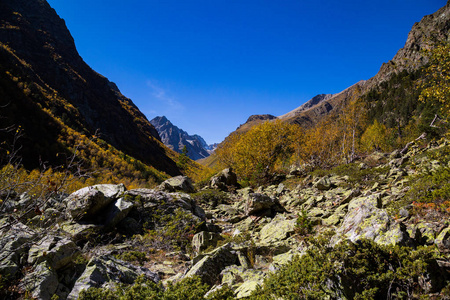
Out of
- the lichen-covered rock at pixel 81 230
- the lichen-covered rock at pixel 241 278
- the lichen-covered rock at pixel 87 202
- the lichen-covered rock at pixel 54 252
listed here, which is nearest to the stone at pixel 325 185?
the lichen-covered rock at pixel 241 278

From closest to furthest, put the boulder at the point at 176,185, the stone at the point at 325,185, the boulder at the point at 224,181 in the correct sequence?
the stone at the point at 325,185 < the boulder at the point at 176,185 < the boulder at the point at 224,181

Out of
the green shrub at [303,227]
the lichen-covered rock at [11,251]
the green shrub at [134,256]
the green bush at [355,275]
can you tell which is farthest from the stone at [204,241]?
the lichen-covered rock at [11,251]

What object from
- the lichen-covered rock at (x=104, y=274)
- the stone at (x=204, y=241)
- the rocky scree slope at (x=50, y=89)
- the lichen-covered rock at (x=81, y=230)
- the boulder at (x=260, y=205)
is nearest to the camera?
the lichen-covered rock at (x=104, y=274)

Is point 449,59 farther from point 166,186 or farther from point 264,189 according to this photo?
point 166,186

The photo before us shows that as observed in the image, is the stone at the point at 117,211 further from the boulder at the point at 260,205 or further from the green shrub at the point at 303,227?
the green shrub at the point at 303,227

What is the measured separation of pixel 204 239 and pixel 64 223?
5285mm

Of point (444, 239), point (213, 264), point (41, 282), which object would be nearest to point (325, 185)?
point (444, 239)

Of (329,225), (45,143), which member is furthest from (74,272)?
(45,143)

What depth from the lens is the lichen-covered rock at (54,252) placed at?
4781mm

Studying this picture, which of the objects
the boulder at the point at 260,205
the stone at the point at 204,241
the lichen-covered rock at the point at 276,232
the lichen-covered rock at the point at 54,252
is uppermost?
the boulder at the point at 260,205

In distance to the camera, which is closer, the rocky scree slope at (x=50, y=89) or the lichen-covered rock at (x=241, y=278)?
the lichen-covered rock at (x=241, y=278)

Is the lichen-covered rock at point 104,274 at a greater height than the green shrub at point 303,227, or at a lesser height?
lesser

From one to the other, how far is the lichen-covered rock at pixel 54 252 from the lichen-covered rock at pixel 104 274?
3.52ft

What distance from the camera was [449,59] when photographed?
24.4 ft
